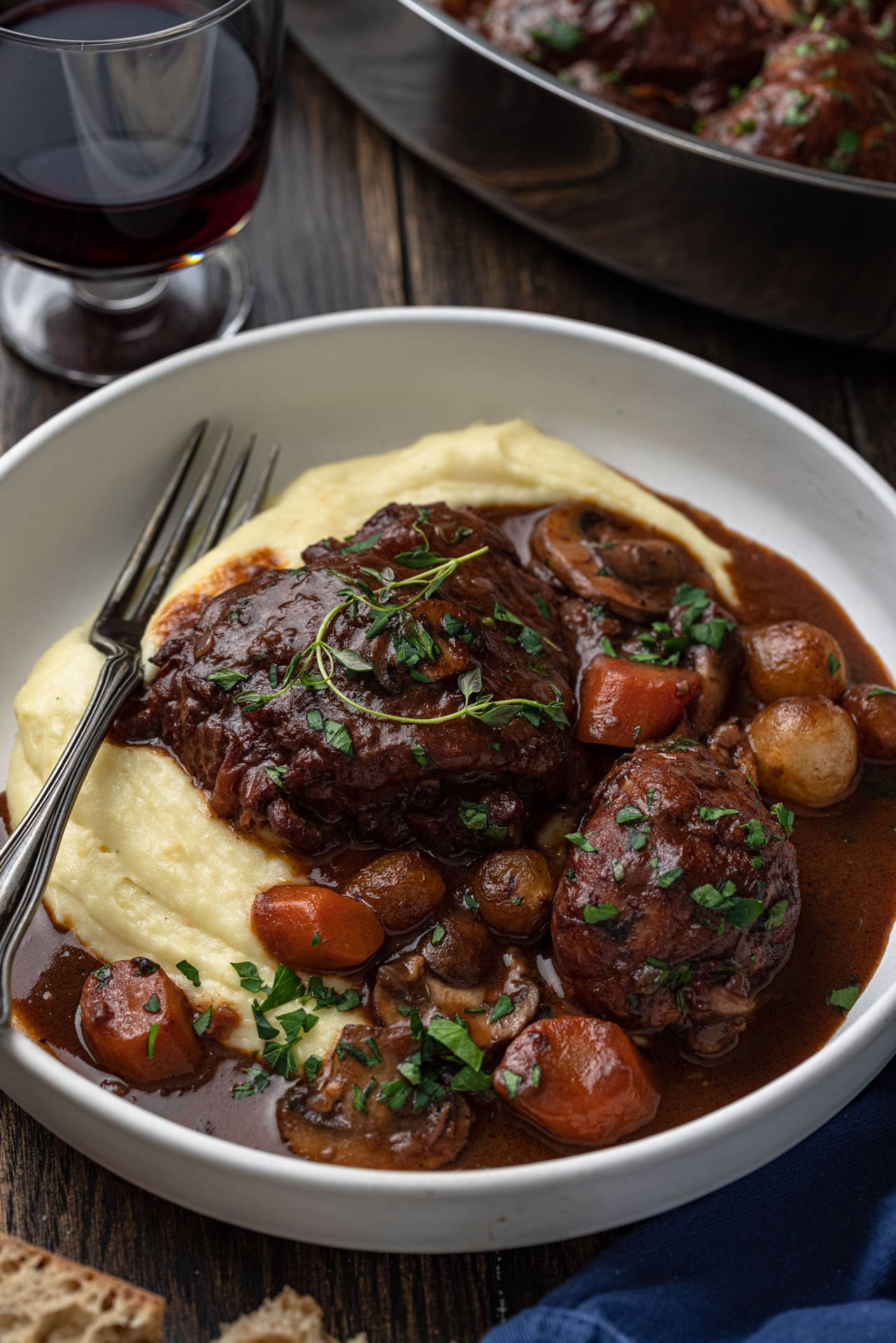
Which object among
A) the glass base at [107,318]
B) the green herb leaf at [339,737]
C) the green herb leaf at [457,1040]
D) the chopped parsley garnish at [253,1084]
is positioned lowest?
the chopped parsley garnish at [253,1084]

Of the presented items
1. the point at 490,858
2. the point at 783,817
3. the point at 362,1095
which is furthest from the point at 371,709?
the point at 783,817

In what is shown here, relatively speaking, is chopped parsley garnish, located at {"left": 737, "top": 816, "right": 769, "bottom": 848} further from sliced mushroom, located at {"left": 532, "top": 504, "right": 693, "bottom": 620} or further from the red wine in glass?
the red wine in glass

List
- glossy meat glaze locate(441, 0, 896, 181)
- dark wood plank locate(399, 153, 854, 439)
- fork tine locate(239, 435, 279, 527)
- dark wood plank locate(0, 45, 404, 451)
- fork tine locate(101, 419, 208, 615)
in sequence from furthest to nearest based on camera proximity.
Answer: dark wood plank locate(0, 45, 404, 451)
dark wood plank locate(399, 153, 854, 439)
glossy meat glaze locate(441, 0, 896, 181)
fork tine locate(239, 435, 279, 527)
fork tine locate(101, 419, 208, 615)

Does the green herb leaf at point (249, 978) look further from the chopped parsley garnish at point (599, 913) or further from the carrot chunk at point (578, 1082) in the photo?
the chopped parsley garnish at point (599, 913)

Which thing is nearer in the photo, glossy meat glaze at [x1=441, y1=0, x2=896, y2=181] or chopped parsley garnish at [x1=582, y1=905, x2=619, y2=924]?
chopped parsley garnish at [x1=582, y1=905, x2=619, y2=924]

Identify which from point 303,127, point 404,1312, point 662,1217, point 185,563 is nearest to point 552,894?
point 662,1217

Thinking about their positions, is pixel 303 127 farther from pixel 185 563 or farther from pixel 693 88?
pixel 185 563

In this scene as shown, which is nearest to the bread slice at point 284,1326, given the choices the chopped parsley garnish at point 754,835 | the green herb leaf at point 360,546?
the chopped parsley garnish at point 754,835

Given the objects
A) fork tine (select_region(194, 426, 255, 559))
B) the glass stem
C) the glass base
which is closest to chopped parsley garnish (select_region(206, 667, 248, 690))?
fork tine (select_region(194, 426, 255, 559))
